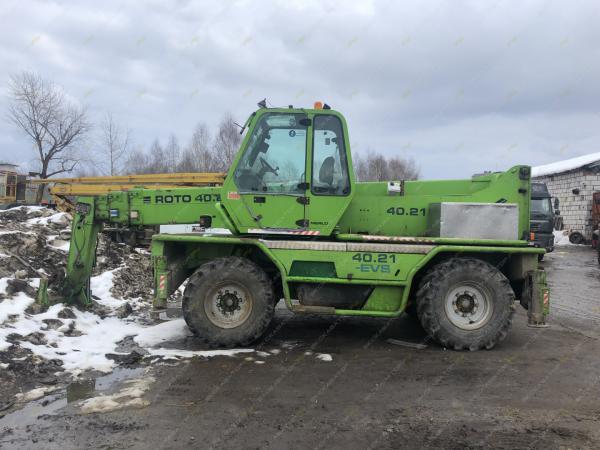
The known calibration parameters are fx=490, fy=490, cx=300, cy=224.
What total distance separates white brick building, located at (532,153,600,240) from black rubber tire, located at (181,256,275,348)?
25.2 metres

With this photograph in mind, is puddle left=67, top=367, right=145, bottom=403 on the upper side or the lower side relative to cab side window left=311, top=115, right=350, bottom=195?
lower

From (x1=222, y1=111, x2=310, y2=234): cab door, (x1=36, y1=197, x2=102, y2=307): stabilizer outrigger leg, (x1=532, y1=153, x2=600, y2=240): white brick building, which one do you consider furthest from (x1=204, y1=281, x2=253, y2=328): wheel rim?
(x1=532, y1=153, x2=600, y2=240): white brick building

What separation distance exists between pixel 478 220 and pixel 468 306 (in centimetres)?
A: 114

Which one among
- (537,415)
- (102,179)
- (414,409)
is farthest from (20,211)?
(537,415)

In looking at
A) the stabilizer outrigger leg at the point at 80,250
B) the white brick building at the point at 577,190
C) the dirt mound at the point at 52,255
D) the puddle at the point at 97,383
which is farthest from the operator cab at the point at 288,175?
the white brick building at the point at 577,190

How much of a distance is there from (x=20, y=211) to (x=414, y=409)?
459 inches

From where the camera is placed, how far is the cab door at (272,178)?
633 cm

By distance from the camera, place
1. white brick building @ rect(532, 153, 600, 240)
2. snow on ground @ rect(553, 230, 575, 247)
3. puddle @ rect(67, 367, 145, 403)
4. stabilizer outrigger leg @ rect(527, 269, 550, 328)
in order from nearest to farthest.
Answer: puddle @ rect(67, 367, 145, 403)
stabilizer outrigger leg @ rect(527, 269, 550, 328)
white brick building @ rect(532, 153, 600, 240)
snow on ground @ rect(553, 230, 575, 247)

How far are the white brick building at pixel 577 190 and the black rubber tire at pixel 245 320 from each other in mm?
25221

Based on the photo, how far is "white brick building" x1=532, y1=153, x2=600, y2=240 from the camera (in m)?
26.5

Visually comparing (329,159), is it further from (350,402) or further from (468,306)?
(350,402)

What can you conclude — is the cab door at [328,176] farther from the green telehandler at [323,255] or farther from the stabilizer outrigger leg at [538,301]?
the stabilizer outrigger leg at [538,301]

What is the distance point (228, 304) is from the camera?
252 inches

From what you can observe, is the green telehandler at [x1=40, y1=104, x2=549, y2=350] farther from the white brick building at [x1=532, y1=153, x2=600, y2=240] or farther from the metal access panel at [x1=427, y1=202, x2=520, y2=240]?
the white brick building at [x1=532, y1=153, x2=600, y2=240]
